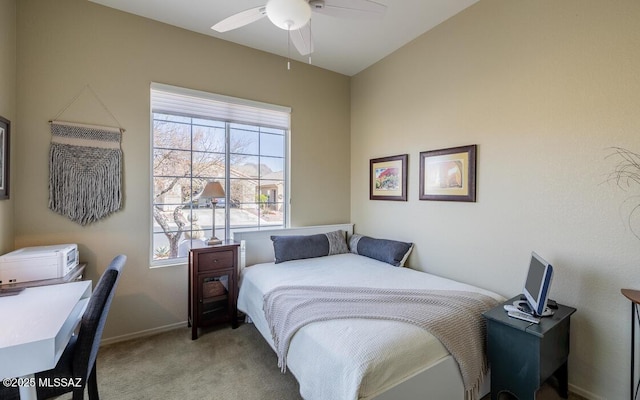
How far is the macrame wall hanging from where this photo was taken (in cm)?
235

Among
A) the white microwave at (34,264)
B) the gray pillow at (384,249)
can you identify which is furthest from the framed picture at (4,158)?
the gray pillow at (384,249)

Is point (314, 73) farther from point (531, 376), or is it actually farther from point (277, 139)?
point (531, 376)

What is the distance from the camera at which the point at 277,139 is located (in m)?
3.54

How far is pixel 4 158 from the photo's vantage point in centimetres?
206

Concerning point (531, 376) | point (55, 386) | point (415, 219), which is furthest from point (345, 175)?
point (55, 386)

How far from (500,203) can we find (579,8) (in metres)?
1.44

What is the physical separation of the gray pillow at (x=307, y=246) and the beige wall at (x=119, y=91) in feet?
3.36

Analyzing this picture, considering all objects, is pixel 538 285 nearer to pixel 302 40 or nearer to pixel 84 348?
pixel 302 40

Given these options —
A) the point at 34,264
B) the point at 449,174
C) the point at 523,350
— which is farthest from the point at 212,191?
the point at 523,350

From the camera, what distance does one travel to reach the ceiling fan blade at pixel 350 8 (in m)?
1.71

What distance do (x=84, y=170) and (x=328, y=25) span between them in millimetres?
2640

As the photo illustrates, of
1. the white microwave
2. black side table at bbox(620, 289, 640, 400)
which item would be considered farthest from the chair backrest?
black side table at bbox(620, 289, 640, 400)
